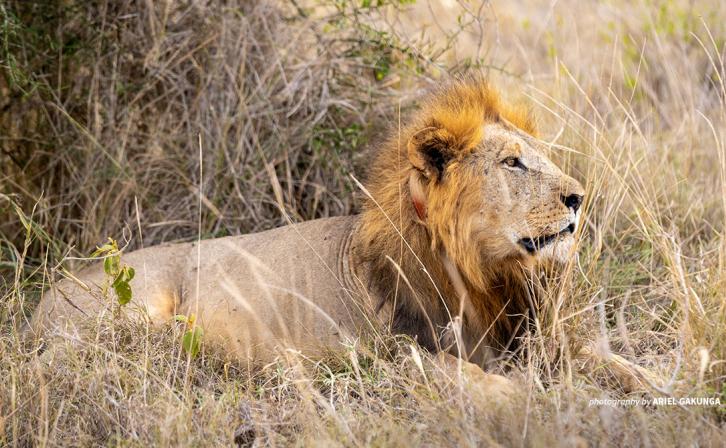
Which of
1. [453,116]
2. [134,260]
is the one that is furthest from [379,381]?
[134,260]

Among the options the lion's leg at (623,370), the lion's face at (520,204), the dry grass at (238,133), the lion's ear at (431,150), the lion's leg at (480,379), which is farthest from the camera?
the dry grass at (238,133)

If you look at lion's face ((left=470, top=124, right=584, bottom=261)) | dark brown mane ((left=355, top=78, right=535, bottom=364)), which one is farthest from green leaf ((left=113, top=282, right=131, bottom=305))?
lion's face ((left=470, top=124, right=584, bottom=261))

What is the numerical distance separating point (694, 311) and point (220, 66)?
316 centimetres

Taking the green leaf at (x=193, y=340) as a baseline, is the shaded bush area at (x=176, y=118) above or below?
above

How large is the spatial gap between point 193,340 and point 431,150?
3.77 ft

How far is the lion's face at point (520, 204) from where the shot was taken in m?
3.36

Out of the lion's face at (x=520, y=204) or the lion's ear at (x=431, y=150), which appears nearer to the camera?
the lion's face at (x=520, y=204)

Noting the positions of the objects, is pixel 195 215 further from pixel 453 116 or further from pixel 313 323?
pixel 453 116

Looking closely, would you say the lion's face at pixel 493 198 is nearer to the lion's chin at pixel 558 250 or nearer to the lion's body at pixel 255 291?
the lion's chin at pixel 558 250

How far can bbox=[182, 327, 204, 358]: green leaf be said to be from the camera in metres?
3.38

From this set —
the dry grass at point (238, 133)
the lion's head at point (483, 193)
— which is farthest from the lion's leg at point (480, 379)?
the dry grass at point (238, 133)

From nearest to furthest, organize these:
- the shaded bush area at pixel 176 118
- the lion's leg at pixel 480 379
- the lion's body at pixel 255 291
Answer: the lion's leg at pixel 480 379 → the lion's body at pixel 255 291 → the shaded bush area at pixel 176 118

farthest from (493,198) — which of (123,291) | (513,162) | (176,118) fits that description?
(176,118)

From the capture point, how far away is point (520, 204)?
3396 mm
